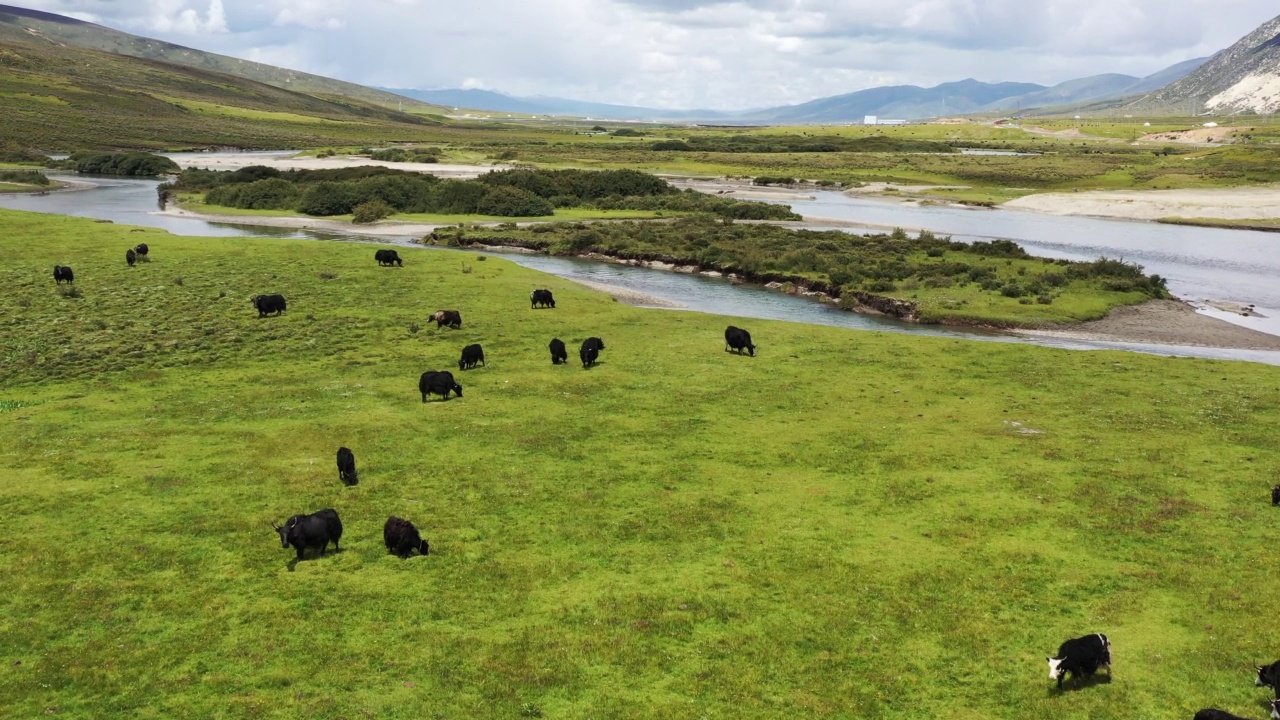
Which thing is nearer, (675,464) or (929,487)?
(929,487)

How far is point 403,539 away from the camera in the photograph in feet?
53.2

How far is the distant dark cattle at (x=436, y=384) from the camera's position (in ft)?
87.7

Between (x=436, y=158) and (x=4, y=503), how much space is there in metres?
150

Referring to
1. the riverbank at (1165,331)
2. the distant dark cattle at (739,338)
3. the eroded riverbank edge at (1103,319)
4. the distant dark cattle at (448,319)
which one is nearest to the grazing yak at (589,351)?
the distant dark cattle at (739,338)

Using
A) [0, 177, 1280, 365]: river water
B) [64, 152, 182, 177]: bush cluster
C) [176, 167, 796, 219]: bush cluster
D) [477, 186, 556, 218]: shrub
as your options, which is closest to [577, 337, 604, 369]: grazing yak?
[0, 177, 1280, 365]: river water

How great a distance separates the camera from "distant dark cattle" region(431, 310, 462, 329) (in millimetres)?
36375

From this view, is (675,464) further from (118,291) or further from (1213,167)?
(1213,167)

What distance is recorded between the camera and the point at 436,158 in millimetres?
160375

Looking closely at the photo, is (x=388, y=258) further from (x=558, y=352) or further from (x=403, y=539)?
(x=403, y=539)

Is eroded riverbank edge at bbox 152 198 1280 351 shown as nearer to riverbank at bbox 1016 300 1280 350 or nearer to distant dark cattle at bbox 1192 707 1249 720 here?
riverbank at bbox 1016 300 1280 350

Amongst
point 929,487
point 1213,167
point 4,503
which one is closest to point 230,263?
point 4,503

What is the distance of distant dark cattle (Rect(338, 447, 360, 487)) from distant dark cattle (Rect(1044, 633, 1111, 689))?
1464cm

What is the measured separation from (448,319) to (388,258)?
1593 centimetres

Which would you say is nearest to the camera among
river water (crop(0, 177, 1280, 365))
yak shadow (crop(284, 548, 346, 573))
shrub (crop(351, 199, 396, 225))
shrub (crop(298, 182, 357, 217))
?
yak shadow (crop(284, 548, 346, 573))
